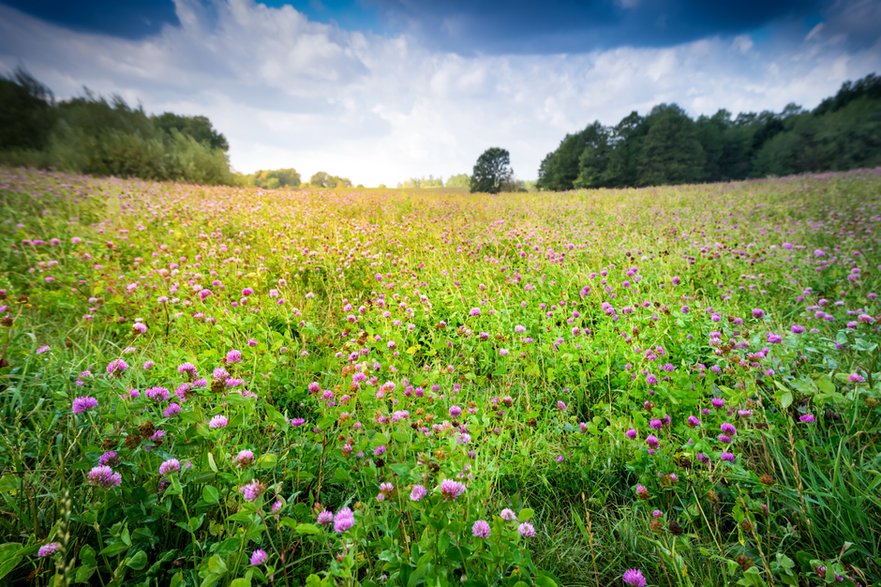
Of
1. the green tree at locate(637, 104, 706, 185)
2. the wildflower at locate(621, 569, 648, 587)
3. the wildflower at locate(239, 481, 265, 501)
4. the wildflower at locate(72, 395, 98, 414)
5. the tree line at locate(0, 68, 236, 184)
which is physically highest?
the green tree at locate(637, 104, 706, 185)

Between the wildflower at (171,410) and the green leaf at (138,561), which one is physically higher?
the wildflower at (171,410)

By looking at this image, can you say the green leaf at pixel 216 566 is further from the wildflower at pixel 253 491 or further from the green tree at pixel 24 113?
the green tree at pixel 24 113

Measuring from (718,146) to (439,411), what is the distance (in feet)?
163

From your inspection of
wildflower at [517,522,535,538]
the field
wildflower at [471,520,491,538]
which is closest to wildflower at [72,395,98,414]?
the field

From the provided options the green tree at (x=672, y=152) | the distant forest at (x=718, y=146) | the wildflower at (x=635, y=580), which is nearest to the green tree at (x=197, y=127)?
the wildflower at (x=635, y=580)

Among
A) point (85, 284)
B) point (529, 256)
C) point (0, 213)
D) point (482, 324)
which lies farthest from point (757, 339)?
point (0, 213)

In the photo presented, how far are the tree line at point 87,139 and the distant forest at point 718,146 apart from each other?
35799 mm

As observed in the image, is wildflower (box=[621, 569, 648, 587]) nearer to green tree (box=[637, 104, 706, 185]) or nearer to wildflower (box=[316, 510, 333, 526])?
wildflower (box=[316, 510, 333, 526])

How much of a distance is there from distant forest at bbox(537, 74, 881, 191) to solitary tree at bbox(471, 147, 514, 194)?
Answer: 622 centimetres

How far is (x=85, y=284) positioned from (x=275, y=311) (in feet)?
6.78

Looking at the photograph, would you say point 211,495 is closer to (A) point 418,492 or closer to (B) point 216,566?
(B) point 216,566

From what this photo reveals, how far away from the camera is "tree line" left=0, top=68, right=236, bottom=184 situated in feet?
41.1

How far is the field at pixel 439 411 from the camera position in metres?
1.17

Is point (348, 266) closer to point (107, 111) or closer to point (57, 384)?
point (57, 384)
